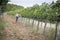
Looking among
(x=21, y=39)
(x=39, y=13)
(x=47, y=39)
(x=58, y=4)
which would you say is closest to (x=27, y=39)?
(x=21, y=39)

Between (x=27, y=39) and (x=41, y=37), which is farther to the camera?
(x=41, y=37)

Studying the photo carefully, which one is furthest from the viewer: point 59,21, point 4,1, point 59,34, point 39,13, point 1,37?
point 39,13

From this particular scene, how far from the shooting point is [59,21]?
16.6 m

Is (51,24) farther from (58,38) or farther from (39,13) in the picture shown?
(58,38)

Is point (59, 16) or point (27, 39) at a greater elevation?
point (59, 16)

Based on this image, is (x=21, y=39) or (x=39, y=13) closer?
(x=21, y=39)

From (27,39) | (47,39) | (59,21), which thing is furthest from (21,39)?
(59,21)

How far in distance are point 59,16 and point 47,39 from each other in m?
2.50

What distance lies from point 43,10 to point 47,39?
222 inches

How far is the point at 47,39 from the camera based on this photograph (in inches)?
693

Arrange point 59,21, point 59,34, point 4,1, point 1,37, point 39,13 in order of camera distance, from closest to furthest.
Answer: point 4,1, point 1,37, point 59,21, point 59,34, point 39,13

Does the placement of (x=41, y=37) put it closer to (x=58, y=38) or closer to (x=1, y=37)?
(x=58, y=38)

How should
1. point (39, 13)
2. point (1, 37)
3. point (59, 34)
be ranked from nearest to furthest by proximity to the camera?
point (1, 37)
point (59, 34)
point (39, 13)

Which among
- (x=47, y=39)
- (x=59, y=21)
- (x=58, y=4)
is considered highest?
(x=58, y=4)
